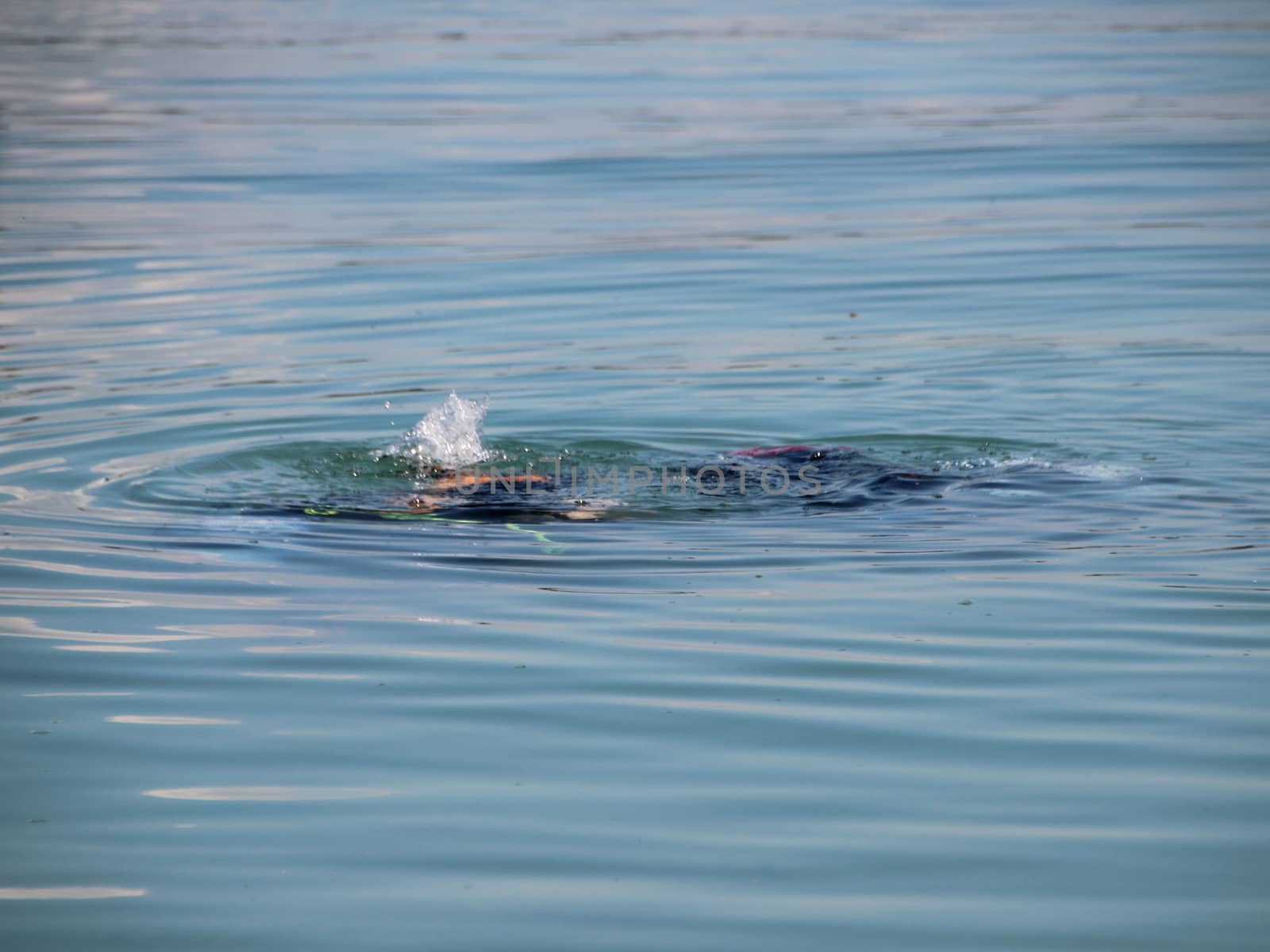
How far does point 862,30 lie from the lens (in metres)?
28.3

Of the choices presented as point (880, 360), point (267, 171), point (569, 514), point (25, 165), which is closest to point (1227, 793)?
point (569, 514)

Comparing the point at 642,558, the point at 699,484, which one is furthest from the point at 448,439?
the point at 642,558

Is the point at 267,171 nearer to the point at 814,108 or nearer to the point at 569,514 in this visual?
the point at 814,108

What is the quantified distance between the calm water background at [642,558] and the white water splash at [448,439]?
1.05 ft

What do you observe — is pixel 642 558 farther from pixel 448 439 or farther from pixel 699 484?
pixel 448 439

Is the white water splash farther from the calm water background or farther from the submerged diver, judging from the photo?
the calm water background

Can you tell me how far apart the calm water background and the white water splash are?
0.32 m

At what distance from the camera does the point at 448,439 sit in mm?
7715

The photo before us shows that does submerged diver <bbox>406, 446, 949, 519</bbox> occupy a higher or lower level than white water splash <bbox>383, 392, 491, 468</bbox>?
lower

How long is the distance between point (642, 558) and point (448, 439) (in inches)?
79.8

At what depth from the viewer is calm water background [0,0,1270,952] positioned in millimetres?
3553

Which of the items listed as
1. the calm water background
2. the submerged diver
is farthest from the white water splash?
the calm water background

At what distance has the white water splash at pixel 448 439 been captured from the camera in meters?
7.68

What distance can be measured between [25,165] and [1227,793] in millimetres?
15743
